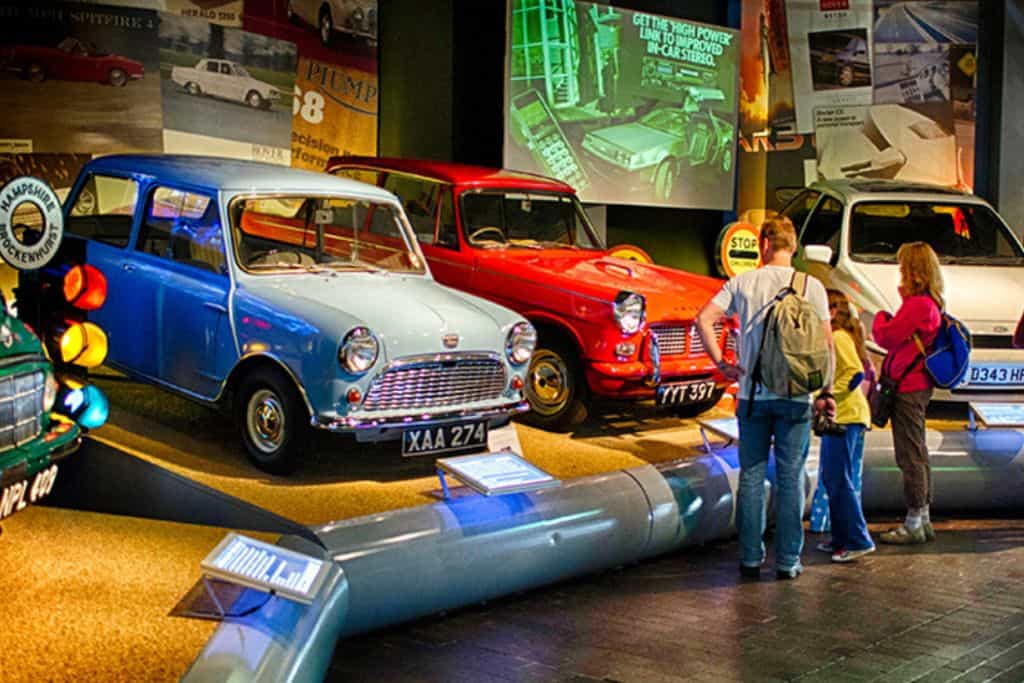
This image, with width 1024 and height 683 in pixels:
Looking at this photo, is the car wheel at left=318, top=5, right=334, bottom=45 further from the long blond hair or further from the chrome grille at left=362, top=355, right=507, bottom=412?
the long blond hair

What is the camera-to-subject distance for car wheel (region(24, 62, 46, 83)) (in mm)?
9562

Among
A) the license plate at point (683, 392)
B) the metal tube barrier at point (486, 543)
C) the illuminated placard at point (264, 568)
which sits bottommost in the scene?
the metal tube barrier at point (486, 543)

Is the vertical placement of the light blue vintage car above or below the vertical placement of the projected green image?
below

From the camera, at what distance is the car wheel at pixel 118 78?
32.7 ft

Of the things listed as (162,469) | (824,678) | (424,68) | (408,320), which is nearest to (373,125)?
(424,68)

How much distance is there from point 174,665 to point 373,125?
327 inches

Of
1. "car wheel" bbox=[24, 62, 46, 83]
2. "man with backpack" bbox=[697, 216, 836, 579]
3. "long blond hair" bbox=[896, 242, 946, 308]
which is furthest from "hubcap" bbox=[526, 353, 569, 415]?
"car wheel" bbox=[24, 62, 46, 83]

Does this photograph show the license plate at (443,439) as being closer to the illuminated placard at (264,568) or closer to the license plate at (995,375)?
the illuminated placard at (264,568)

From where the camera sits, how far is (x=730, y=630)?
18.6 feet

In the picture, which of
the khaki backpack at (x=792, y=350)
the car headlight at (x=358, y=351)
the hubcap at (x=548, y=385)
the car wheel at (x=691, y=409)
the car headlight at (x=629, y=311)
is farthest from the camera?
the car wheel at (x=691, y=409)

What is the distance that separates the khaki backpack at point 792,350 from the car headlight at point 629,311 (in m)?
1.99

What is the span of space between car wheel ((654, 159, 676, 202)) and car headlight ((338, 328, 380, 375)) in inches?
273

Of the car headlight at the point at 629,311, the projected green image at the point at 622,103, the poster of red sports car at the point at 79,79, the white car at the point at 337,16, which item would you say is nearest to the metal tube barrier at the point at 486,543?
the car headlight at the point at 629,311

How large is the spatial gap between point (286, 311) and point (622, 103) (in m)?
6.58
